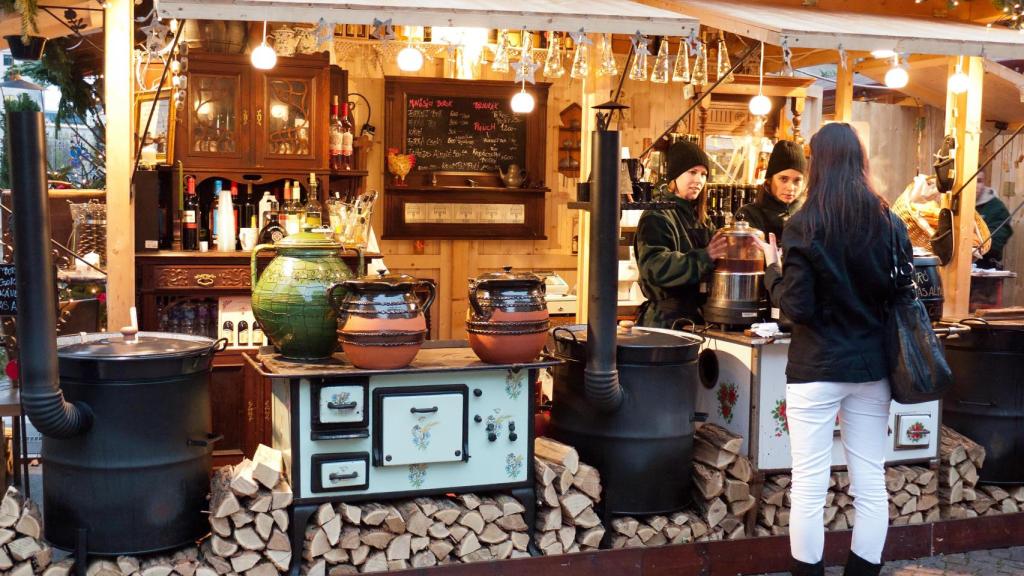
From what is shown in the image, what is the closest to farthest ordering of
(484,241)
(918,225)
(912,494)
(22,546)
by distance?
(22,546)
(912,494)
(918,225)
(484,241)

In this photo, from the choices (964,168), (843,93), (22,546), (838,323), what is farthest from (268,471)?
(843,93)

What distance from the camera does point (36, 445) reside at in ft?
19.7

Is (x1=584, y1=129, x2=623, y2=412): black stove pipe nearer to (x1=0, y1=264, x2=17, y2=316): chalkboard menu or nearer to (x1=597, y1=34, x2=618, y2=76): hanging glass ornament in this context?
(x1=597, y1=34, x2=618, y2=76): hanging glass ornament

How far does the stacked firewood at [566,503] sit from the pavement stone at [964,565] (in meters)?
0.87

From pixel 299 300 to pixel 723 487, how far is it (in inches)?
73.4

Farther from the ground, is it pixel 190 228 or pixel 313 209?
pixel 313 209

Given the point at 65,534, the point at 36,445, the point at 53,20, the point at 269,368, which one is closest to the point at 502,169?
the point at 53,20

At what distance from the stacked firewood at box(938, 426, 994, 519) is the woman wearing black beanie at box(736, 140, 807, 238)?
1332 millimetres

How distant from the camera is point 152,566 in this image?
3.77 m

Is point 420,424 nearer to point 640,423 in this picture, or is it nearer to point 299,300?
point 299,300

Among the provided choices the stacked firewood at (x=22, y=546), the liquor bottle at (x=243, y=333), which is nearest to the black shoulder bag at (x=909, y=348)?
the stacked firewood at (x=22, y=546)

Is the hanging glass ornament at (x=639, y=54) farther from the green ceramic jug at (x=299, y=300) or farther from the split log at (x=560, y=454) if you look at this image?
the split log at (x=560, y=454)

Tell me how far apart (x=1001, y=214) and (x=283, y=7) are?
7.22 metres

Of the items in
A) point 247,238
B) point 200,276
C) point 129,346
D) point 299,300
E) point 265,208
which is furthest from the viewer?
point 265,208
